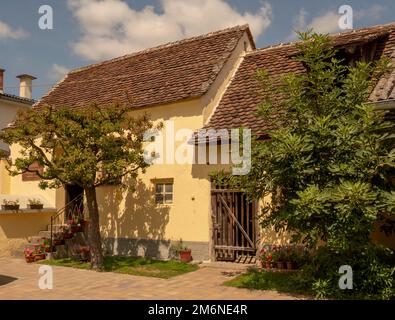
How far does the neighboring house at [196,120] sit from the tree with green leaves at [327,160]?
2809 mm

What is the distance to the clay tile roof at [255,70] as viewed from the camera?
38.2 ft

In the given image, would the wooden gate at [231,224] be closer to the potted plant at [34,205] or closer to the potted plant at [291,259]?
the potted plant at [291,259]

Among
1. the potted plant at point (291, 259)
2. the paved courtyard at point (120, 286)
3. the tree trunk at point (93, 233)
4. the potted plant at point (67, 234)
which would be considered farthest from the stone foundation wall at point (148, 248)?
the potted plant at point (291, 259)

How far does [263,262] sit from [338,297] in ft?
10.4

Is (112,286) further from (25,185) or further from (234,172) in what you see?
(25,185)

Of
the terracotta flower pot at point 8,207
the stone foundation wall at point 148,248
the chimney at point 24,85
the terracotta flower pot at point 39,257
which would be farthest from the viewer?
the chimney at point 24,85

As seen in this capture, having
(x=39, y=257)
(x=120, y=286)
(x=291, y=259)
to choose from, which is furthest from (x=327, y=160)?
(x=39, y=257)

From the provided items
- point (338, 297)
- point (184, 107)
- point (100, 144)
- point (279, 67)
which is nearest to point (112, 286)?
point (100, 144)

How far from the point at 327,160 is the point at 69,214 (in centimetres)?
1100

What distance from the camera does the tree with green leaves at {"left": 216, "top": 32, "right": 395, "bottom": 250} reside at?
6.93 meters

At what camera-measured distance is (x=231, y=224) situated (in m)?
11.9

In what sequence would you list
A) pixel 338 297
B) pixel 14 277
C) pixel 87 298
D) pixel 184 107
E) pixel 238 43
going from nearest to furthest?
1. pixel 338 297
2. pixel 87 298
3. pixel 14 277
4. pixel 184 107
5. pixel 238 43

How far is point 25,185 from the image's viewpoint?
54.1ft

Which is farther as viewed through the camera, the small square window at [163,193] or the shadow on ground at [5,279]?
the small square window at [163,193]
